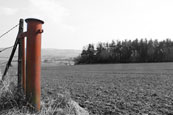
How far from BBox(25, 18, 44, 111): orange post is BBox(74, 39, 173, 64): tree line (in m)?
53.8

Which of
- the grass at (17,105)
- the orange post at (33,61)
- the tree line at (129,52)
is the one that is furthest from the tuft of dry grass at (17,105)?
the tree line at (129,52)

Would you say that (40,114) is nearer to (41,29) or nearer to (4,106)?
(4,106)

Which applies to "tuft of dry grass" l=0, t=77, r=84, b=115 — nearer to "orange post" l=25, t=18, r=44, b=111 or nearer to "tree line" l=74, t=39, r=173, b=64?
"orange post" l=25, t=18, r=44, b=111

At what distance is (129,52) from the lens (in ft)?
183

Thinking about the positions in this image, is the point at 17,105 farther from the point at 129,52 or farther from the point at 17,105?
the point at 129,52

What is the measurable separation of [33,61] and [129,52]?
56312 millimetres

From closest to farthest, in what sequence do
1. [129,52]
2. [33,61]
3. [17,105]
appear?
[33,61] → [17,105] → [129,52]

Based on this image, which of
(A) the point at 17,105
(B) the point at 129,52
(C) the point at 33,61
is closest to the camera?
(C) the point at 33,61

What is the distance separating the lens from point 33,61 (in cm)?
220

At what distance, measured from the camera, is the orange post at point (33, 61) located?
2191 mm

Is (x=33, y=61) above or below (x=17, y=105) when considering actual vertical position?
above

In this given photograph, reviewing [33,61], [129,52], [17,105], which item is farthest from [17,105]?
[129,52]

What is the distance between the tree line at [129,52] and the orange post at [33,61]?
2119 inches

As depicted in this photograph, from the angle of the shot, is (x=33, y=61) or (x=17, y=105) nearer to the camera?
(x=33, y=61)
